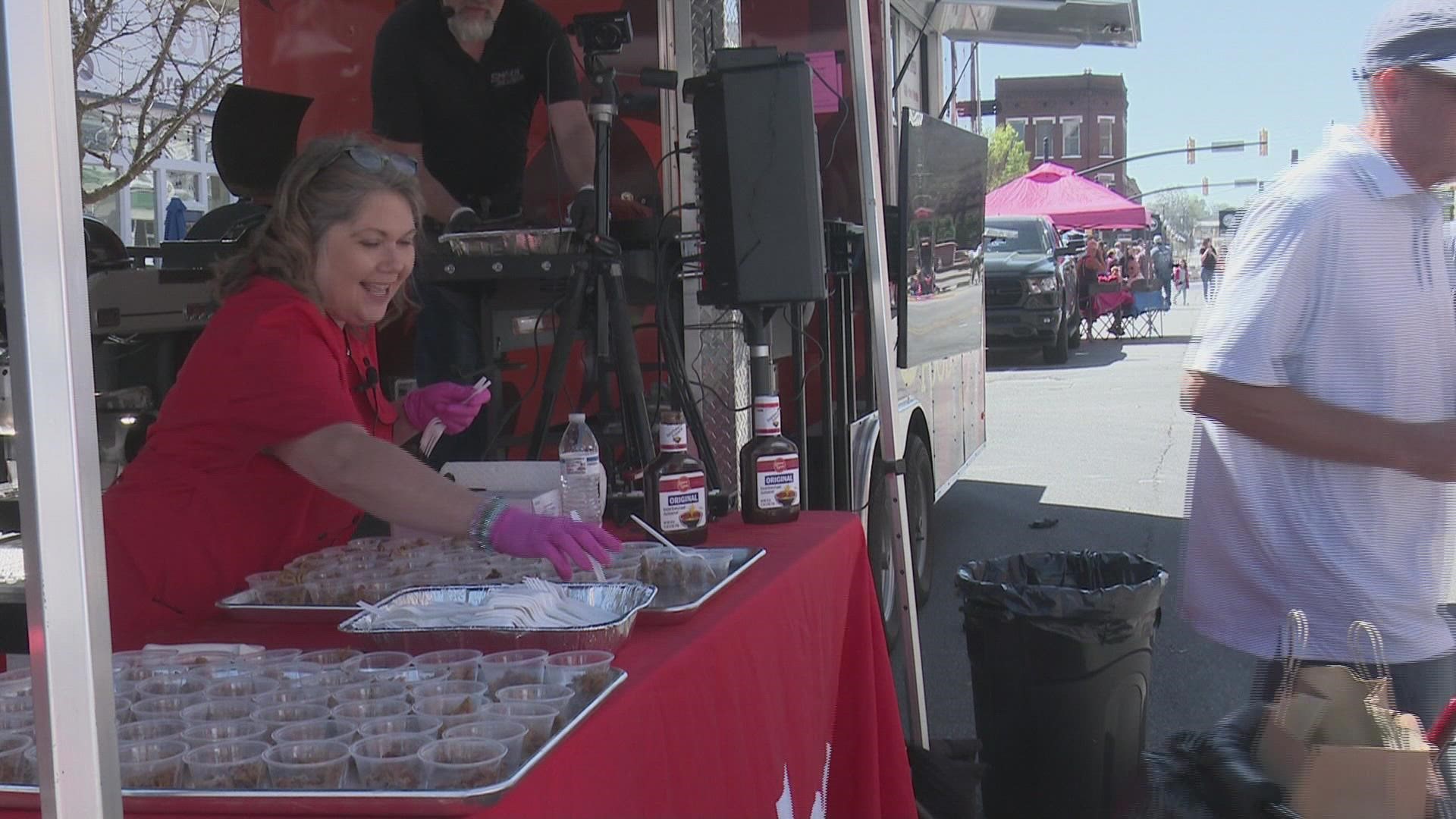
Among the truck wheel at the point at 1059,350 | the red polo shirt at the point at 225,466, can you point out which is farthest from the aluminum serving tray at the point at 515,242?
the truck wheel at the point at 1059,350

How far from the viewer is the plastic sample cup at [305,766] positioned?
129cm

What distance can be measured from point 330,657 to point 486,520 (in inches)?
17.4

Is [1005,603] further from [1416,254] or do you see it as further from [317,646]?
[317,646]

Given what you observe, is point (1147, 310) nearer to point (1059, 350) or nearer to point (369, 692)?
point (1059, 350)

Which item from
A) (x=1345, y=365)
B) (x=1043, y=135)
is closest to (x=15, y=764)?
(x=1345, y=365)

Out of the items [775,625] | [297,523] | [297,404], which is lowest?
[775,625]

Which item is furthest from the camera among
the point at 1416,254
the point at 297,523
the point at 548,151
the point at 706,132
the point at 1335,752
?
the point at 548,151

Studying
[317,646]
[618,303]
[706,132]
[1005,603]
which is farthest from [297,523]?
[1005,603]

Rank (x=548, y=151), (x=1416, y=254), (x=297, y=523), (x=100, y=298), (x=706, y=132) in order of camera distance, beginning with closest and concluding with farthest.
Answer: (x=1416, y=254) < (x=297, y=523) < (x=706, y=132) < (x=100, y=298) < (x=548, y=151)

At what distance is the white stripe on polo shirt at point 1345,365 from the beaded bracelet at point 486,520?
1175mm

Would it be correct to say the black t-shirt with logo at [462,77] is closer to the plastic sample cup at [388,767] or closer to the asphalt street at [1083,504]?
the asphalt street at [1083,504]

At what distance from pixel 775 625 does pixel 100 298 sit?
3161 mm

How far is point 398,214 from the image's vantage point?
2615 mm

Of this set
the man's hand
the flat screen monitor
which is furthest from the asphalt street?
the flat screen monitor
